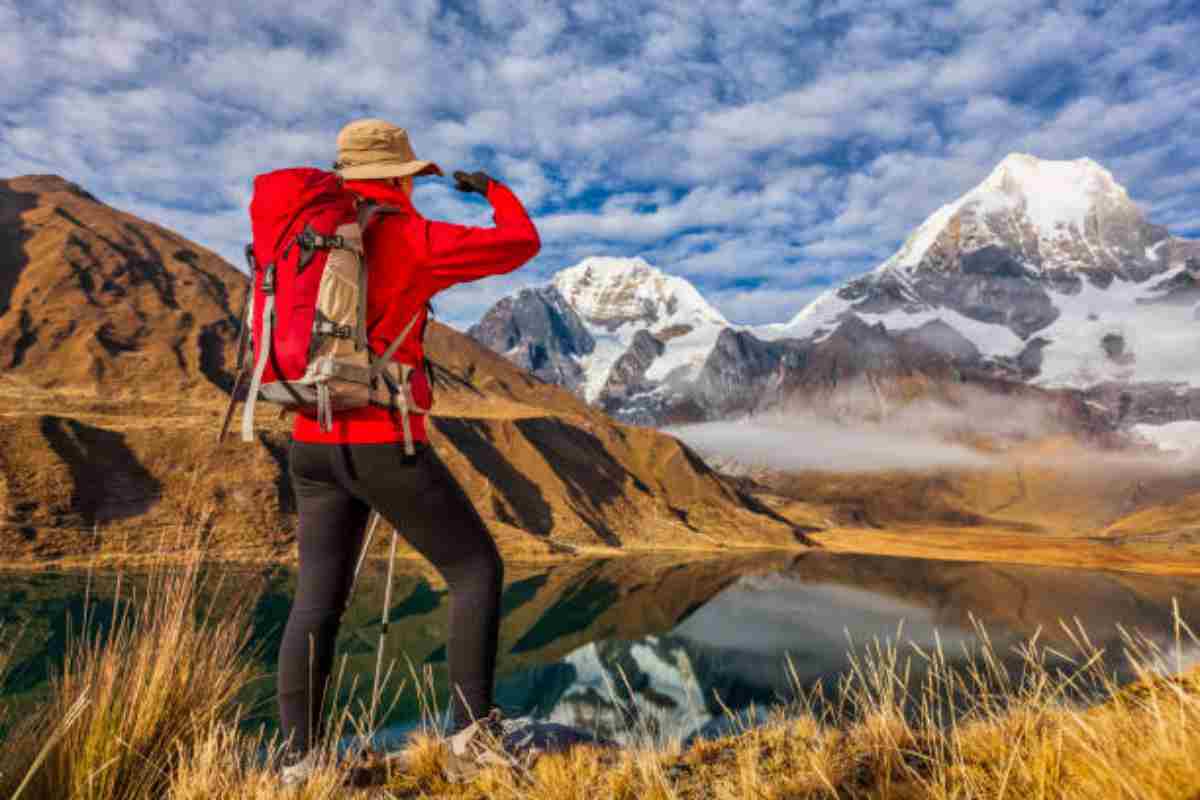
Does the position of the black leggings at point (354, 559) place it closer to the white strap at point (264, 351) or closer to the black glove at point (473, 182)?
the white strap at point (264, 351)

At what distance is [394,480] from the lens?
89.7 inches

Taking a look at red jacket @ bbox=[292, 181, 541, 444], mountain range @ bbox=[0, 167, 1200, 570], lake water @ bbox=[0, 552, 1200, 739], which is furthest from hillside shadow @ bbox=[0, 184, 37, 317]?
red jacket @ bbox=[292, 181, 541, 444]

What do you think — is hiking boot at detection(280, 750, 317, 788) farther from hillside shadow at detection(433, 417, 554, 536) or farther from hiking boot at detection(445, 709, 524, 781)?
hillside shadow at detection(433, 417, 554, 536)

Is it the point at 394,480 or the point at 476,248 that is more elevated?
the point at 476,248

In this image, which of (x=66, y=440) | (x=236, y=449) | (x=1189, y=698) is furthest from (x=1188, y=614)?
(x=66, y=440)

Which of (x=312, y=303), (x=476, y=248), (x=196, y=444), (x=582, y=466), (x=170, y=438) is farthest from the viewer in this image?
(x=582, y=466)

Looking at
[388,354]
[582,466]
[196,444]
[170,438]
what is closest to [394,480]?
[388,354]

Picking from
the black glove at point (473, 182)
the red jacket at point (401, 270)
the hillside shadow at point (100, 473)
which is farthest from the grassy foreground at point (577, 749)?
the hillside shadow at point (100, 473)

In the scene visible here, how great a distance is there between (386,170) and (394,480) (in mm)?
1100

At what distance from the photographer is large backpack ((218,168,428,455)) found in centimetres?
217

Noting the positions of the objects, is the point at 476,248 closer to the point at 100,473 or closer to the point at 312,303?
the point at 312,303

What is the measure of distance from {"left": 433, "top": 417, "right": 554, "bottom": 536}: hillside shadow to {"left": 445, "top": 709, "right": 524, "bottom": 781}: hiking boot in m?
43.1

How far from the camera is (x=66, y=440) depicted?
31.7 meters

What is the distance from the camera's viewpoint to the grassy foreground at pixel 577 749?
162 centimetres
